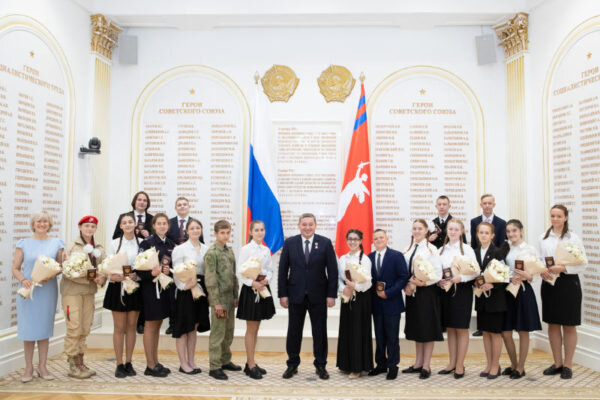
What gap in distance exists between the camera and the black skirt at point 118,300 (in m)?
4.09

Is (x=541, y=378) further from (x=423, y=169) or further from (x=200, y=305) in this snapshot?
(x=200, y=305)

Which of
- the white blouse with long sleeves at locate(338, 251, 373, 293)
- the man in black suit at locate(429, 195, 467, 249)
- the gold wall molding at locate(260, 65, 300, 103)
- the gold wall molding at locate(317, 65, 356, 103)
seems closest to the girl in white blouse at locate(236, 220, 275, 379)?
the white blouse with long sleeves at locate(338, 251, 373, 293)

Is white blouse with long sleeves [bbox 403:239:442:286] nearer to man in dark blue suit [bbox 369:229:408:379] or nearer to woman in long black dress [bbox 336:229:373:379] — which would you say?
man in dark blue suit [bbox 369:229:408:379]

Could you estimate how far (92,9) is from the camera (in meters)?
6.05

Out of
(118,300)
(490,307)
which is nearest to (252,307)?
(118,300)

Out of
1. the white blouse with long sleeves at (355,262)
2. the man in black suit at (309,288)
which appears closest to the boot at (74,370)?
the man in black suit at (309,288)

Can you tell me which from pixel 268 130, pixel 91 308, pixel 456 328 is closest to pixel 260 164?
pixel 268 130

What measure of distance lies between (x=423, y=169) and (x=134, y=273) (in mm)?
4124

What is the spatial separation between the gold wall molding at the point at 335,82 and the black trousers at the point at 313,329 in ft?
10.8

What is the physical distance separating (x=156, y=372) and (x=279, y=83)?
4139 mm

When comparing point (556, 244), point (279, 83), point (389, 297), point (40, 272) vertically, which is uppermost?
point (279, 83)

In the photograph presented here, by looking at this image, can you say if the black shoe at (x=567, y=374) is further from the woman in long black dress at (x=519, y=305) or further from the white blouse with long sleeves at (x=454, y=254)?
the white blouse with long sleeves at (x=454, y=254)

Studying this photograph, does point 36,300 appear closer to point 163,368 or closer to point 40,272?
point 40,272

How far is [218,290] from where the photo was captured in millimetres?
4145
